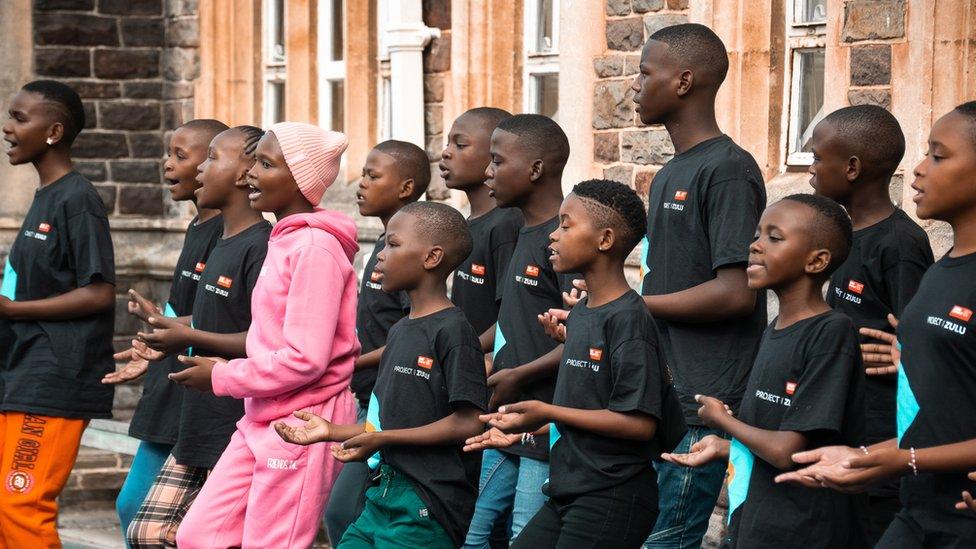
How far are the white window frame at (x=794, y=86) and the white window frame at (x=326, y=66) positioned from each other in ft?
13.9

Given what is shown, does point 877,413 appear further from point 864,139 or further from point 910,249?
point 864,139

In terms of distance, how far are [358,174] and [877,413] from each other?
639 centimetres

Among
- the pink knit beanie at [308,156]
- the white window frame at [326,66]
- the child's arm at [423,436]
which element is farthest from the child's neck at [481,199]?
the white window frame at [326,66]

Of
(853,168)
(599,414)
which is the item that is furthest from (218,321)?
(853,168)

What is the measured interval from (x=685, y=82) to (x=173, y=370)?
2427 millimetres

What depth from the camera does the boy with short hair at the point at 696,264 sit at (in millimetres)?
5082

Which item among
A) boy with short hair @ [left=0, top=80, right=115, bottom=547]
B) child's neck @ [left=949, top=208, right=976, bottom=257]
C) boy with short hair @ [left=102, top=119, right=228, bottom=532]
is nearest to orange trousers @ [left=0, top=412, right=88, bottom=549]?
boy with short hair @ [left=0, top=80, right=115, bottom=547]

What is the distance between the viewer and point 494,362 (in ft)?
19.1

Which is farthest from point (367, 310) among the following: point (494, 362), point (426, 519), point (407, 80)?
point (407, 80)

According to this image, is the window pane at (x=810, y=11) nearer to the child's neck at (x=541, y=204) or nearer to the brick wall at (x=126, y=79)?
the child's neck at (x=541, y=204)

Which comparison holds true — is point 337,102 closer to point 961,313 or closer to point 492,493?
point 492,493

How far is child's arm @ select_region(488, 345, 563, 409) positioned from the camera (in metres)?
5.52

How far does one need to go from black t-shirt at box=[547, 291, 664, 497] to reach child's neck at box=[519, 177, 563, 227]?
1.01m

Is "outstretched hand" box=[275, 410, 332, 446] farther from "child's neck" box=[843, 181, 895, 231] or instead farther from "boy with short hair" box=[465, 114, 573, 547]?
"child's neck" box=[843, 181, 895, 231]
